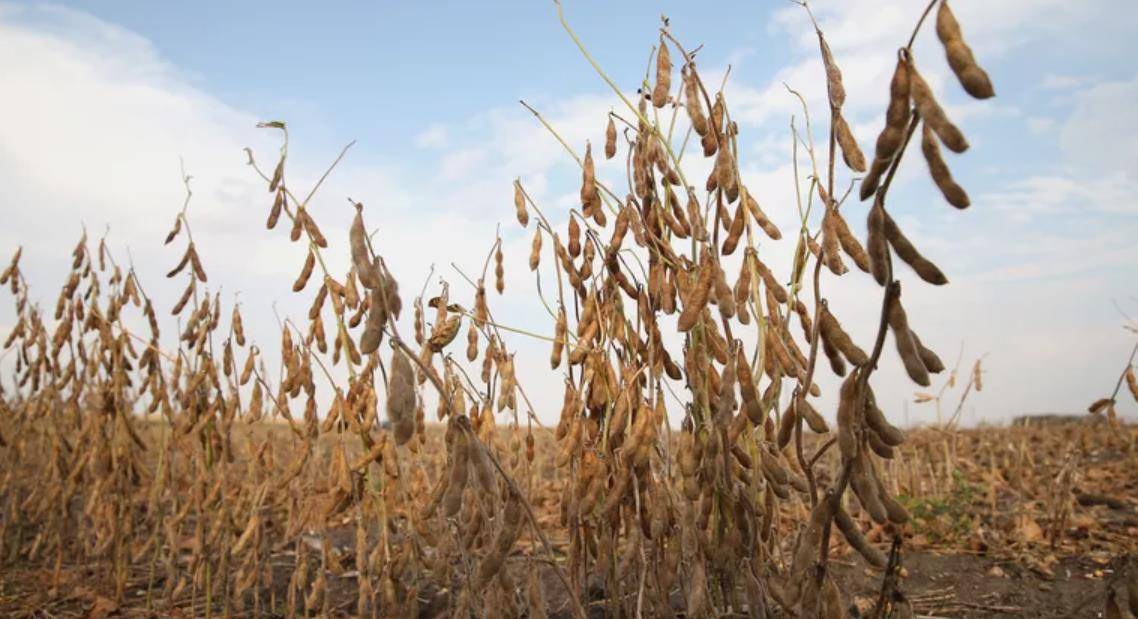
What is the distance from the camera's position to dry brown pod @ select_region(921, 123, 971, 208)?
1.45 m

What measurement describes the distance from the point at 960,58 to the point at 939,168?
175 mm

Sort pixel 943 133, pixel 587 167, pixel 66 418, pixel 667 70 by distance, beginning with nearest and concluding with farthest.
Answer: pixel 943 133 < pixel 667 70 < pixel 587 167 < pixel 66 418

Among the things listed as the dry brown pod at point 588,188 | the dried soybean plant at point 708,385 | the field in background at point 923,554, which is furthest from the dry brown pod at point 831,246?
the field in background at point 923,554

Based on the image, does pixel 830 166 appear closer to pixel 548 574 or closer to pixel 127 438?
pixel 548 574

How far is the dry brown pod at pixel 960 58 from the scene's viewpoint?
4.52 ft

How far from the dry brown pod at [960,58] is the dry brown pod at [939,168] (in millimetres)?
94

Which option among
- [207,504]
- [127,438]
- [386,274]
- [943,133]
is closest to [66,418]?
[127,438]

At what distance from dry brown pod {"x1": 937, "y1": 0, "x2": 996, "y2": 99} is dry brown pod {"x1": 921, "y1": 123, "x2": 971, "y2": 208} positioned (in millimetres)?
94

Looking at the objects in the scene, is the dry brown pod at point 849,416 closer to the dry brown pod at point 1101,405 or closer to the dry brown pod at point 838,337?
the dry brown pod at point 838,337

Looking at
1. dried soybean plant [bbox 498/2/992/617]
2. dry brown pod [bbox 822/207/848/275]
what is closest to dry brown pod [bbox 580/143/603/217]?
dried soybean plant [bbox 498/2/992/617]

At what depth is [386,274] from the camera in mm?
1729

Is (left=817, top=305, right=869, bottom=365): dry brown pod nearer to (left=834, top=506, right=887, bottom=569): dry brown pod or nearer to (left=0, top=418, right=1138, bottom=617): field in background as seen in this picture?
(left=834, top=506, right=887, bottom=569): dry brown pod

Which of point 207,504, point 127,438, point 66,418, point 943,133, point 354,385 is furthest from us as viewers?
point 66,418

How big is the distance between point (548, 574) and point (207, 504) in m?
1.53
